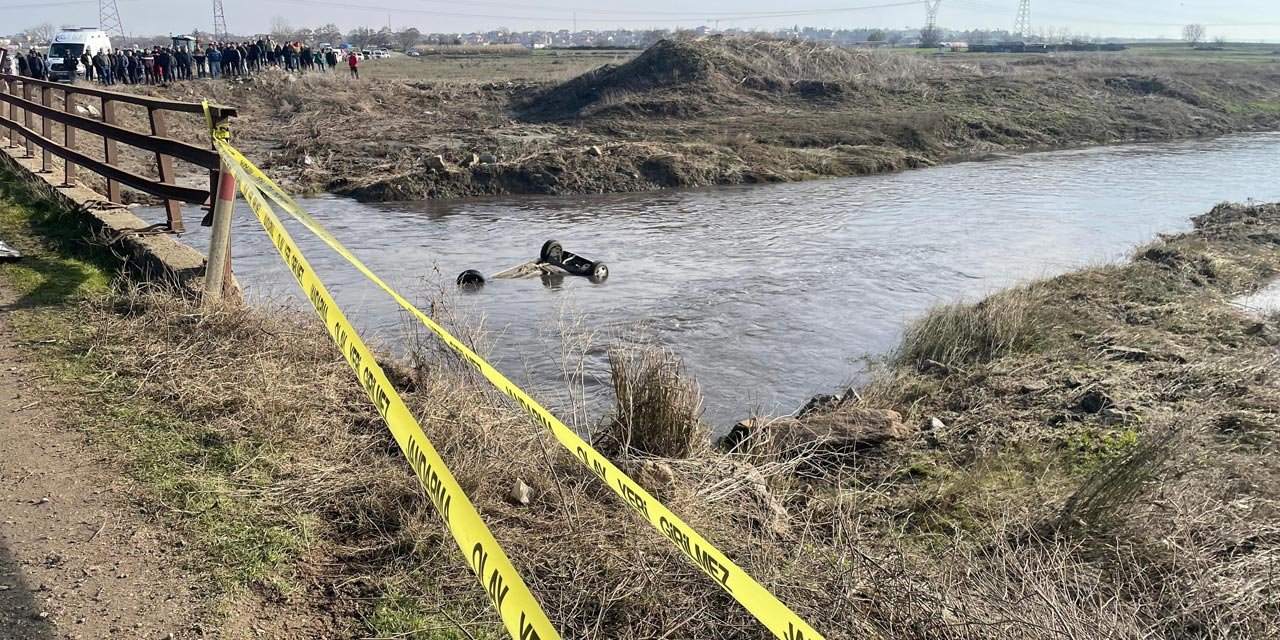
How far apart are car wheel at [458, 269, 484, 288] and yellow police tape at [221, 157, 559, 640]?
900 cm

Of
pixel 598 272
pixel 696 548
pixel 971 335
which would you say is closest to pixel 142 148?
pixel 598 272

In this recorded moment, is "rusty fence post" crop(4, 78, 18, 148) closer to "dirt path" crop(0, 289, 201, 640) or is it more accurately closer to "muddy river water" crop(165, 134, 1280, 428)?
"muddy river water" crop(165, 134, 1280, 428)

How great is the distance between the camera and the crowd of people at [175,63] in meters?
37.9

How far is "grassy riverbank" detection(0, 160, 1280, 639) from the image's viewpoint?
3.46m

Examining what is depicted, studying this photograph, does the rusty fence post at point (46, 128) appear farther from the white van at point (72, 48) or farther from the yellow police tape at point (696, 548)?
the white van at point (72, 48)

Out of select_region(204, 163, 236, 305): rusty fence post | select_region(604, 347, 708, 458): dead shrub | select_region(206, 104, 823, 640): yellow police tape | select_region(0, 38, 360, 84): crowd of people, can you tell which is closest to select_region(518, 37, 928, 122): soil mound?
select_region(0, 38, 360, 84): crowd of people

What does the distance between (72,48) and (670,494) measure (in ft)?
157

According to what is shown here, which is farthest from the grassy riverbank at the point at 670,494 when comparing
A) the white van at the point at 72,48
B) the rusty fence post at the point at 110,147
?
the white van at the point at 72,48

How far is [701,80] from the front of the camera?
3850 centimetres

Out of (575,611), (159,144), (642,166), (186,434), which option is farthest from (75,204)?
(642,166)

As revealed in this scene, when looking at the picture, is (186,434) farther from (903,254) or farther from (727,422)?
(903,254)

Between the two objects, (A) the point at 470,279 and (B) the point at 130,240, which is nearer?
(B) the point at 130,240

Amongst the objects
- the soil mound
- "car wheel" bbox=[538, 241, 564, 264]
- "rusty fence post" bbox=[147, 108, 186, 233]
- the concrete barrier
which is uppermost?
the soil mound

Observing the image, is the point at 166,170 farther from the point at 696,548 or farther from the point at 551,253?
the point at 696,548
